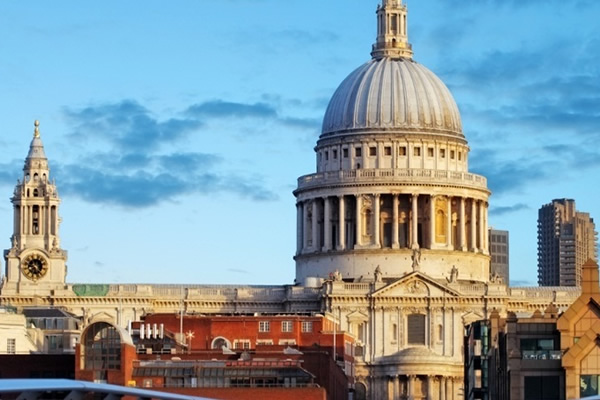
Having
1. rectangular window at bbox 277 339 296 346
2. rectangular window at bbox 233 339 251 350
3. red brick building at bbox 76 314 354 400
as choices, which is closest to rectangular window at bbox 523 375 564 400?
red brick building at bbox 76 314 354 400

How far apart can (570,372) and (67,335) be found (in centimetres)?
8697

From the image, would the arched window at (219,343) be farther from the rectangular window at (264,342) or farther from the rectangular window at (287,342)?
the rectangular window at (287,342)

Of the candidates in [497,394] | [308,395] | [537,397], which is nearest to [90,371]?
[308,395]

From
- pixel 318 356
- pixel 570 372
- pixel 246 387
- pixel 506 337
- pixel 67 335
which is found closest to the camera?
pixel 570 372

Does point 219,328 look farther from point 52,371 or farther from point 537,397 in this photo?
point 537,397

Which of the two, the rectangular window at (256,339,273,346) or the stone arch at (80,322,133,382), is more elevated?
the rectangular window at (256,339,273,346)

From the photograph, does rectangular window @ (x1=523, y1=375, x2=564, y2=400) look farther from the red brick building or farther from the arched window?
the arched window

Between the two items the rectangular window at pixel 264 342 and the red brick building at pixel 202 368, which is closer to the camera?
the red brick building at pixel 202 368

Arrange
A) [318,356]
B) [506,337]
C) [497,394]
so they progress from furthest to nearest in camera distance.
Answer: [318,356], [497,394], [506,337]

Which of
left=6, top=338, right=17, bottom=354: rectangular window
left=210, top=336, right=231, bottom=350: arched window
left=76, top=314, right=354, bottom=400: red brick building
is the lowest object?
left=76, top=314, right=354, bottom=400: red brick building

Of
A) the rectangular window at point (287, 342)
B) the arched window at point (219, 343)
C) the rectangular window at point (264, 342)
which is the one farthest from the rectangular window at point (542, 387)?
the arched window at point (219, 343)

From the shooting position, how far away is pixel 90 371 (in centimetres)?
14138

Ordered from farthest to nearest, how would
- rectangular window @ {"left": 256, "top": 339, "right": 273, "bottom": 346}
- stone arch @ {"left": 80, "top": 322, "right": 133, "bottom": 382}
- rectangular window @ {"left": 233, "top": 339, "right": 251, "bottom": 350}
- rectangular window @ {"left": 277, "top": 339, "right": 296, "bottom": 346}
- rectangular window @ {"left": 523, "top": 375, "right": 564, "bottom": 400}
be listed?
rectangular window @ {"left": 233, "top": 339, "right": 251, "bottom": 350} → rectangular window @ {"left": 277, "top": 339, "right": 296, "bottom": 346} → rectangular window @ {"left": 256, "top": 339, "right": 273, "bottom": 346} → stone arch @ {"left": 80, "top": 322, "right": 133, "bottom": 382} → rectangular window @ {"left": 523, "top": 375, "right": 564, "bottom": 400}

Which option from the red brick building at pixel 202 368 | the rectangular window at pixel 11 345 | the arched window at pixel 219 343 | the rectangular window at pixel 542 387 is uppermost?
the arched window at pixel 219 343
